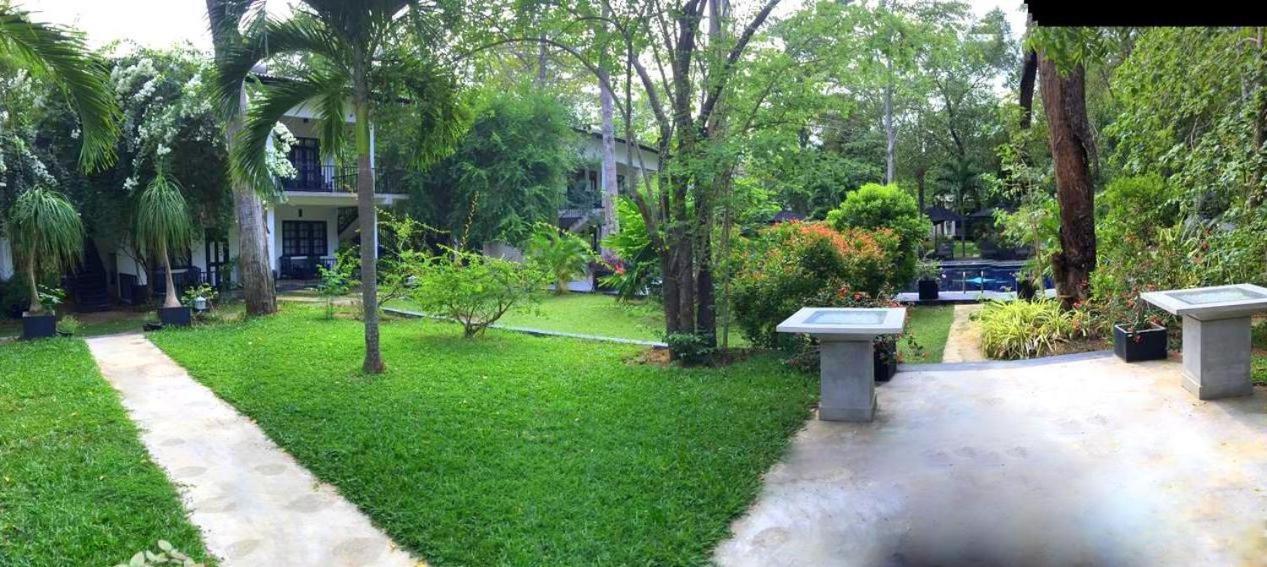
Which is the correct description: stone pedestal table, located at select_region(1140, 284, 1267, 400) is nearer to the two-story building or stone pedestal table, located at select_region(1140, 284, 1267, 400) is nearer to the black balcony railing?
the two-story building

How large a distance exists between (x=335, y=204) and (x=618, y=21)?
15.2 metres

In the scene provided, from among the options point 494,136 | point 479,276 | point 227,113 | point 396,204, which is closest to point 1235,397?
point 479,276

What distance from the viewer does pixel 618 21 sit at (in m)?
8.41

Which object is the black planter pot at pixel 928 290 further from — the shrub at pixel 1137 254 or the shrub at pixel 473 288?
the shrub at pixel 473 288

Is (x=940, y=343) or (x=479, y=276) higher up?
(x=479, y=276)

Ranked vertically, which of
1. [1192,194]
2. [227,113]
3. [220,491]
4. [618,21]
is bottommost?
[220,491]

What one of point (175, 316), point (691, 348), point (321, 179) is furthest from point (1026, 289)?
point (321, 179)

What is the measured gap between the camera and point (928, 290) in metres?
15.1

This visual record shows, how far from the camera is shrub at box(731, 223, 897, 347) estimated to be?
30.0 feet

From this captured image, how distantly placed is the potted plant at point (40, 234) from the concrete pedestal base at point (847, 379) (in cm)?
1108

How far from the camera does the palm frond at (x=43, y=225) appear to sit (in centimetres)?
1148

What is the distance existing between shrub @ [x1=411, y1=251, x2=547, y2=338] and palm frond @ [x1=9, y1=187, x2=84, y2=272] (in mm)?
5178

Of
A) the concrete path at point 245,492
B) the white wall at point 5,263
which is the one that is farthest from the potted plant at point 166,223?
the concrete path at point 245,492

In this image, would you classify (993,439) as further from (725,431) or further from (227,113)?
(227,113)
